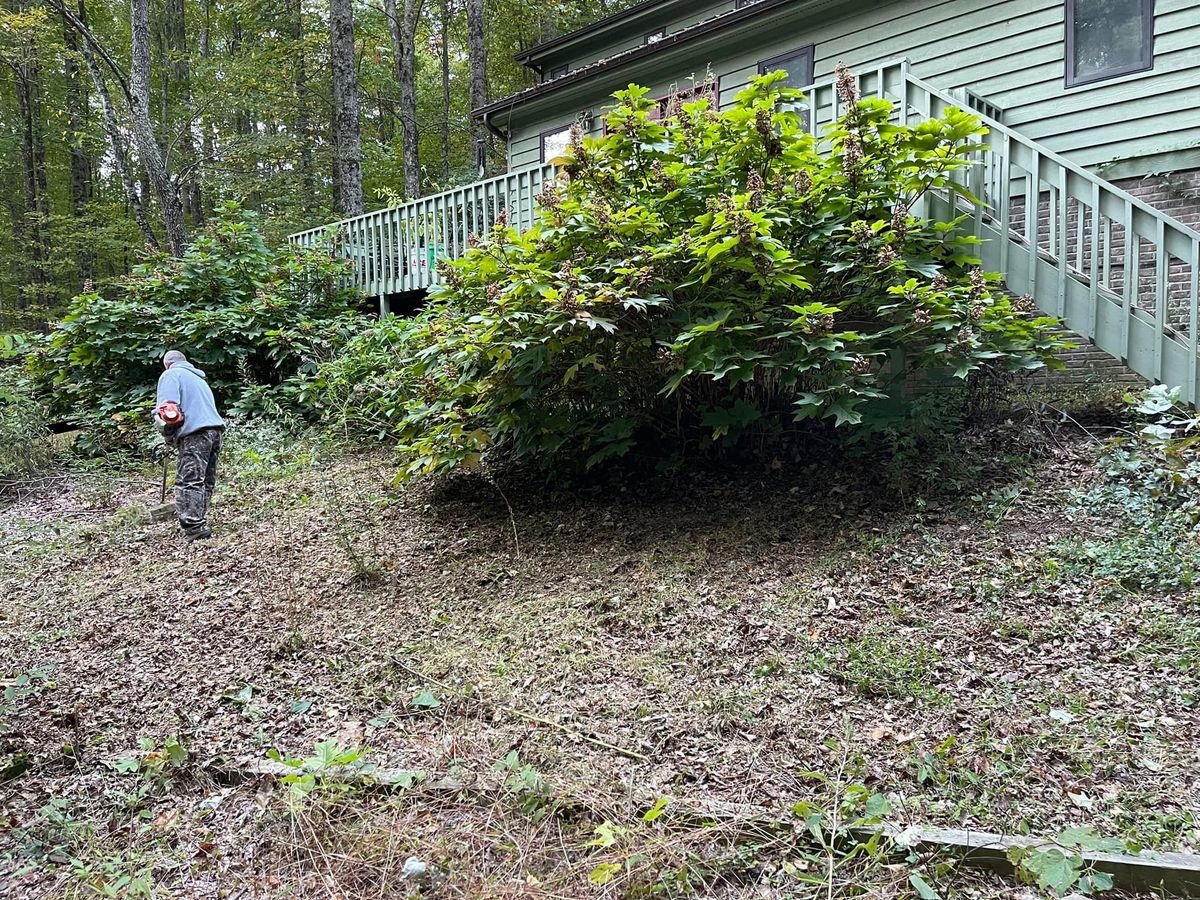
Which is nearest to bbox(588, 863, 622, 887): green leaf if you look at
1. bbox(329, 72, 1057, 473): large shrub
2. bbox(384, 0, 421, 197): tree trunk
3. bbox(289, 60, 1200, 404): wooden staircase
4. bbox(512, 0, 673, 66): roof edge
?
bbox(329, 72, 1057, 473): large shrub

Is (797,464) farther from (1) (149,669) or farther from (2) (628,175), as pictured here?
(1) (149,669)

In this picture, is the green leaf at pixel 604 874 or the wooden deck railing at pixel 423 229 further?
the wooden deck railing at pixel 423 229

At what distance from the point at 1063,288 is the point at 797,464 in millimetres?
2193

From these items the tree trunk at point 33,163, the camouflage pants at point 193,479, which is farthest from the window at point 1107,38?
A: the tree trunk at point 33,163

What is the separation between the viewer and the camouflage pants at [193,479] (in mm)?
6027

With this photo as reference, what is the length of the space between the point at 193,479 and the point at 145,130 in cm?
892

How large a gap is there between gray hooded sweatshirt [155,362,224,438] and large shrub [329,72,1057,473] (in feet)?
7.33

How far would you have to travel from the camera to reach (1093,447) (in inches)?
190

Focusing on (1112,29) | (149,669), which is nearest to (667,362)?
(149,669)

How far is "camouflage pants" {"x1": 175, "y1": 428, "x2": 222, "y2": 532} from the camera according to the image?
6027 mm

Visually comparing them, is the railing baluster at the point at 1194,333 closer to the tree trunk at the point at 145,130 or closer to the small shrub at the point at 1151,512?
the small shrub at the point at 1151,512

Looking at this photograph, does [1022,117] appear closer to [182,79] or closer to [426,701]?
[426,701]

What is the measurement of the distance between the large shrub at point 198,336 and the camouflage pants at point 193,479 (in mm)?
2557

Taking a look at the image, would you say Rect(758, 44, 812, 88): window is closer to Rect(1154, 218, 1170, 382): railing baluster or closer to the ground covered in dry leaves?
Rect(1154, 218, 1170, 382): railing baluster
